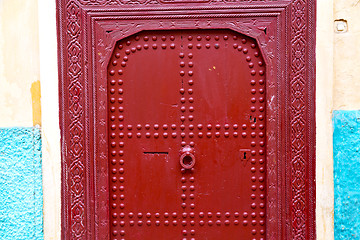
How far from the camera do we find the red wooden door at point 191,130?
2.02m

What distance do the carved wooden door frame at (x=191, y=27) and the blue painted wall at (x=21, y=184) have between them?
0.46 feet

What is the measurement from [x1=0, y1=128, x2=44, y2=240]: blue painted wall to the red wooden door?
1.30 ft

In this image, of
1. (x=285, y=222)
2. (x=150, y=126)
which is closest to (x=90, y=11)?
(x=150, y=126)

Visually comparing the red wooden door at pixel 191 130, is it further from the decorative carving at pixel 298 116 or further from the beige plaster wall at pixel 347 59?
the beige plaster wall at pixel 347 59

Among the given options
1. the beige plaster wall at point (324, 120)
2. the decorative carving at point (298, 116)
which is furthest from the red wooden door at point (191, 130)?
the beige plaster wall at point (324, 120)

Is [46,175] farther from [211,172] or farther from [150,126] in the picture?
[211,172]

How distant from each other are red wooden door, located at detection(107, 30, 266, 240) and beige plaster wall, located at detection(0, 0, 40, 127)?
43 cm

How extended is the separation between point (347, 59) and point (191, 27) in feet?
2.80

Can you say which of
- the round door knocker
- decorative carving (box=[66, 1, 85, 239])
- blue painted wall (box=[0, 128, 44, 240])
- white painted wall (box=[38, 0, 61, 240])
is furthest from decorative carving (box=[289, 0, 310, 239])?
blue painted wall (box=[0, 128, 44, 240])

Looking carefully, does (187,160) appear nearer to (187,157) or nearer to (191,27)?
(187,157)

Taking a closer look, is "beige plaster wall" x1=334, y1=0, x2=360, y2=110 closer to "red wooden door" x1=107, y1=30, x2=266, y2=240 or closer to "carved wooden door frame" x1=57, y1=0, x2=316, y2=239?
"carved wooden door frame" x1=57, y1=0, x2=316, y2=239

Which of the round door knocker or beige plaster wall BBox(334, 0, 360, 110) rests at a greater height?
beige plaster wall BBox(334, 0, 360, 110)

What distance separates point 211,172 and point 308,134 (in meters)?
0.56

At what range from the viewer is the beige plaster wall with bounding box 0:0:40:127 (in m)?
1.99
